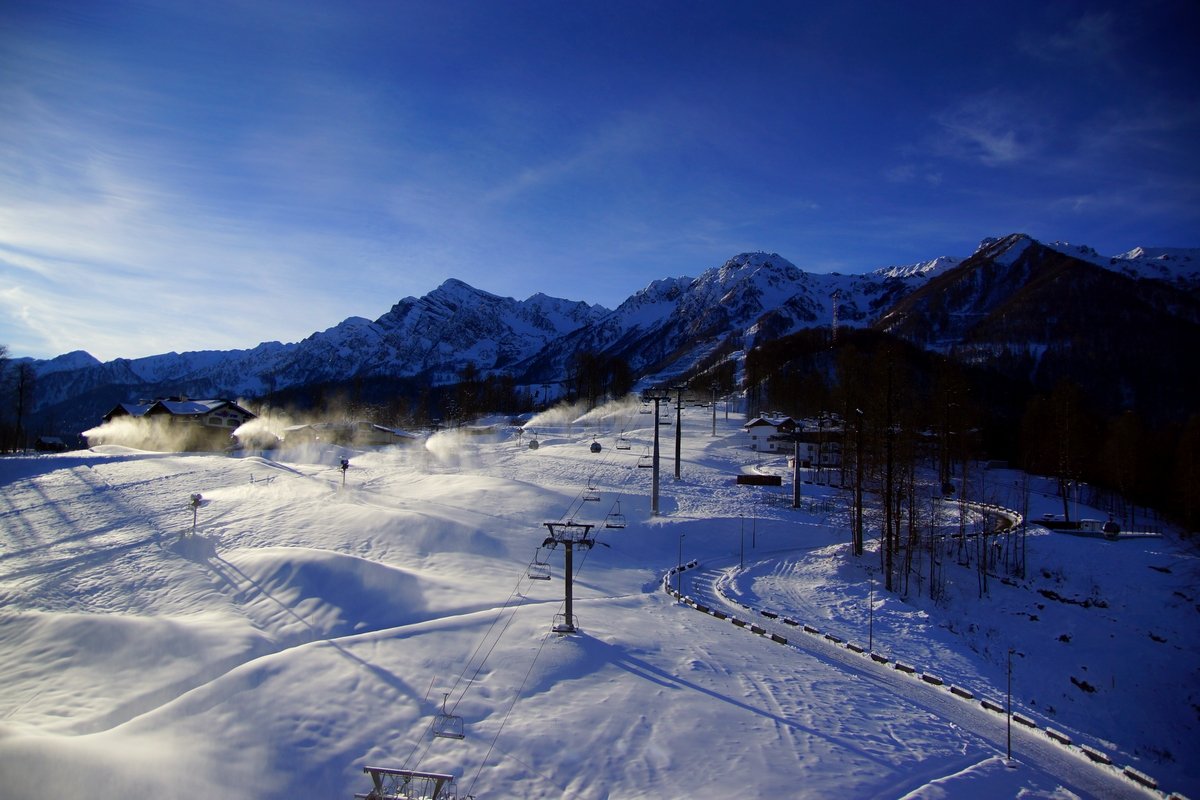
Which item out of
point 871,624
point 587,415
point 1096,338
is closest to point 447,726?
point 871,624

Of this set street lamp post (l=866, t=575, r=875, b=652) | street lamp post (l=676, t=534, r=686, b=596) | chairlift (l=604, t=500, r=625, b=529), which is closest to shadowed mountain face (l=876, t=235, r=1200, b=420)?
street lamp post (l=866, t=575, r=875, b=652)

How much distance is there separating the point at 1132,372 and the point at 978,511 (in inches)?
4764

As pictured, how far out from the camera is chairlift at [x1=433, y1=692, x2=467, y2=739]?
12.8 meters

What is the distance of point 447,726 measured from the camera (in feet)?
44.2

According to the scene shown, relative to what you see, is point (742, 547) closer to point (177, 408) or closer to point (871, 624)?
point (871, 624)

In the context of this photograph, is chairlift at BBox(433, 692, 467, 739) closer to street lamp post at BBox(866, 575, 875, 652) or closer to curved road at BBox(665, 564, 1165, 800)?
curved road at BBox(665, 564, 1165, 800)

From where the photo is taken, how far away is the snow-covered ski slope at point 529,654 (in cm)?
1240

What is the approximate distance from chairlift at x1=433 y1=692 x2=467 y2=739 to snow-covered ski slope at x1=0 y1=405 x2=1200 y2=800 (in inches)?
8.4

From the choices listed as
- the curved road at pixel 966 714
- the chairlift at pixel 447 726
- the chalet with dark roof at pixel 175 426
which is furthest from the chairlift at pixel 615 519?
the chalet with dark roof at pixel 175 426

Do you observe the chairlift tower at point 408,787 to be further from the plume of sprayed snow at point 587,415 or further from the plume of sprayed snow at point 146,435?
the plume of sprayed snow at point 146,435

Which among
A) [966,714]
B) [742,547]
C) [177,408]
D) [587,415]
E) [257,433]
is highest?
[177,408]

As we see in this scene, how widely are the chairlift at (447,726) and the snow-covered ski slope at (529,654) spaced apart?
21 centimetres

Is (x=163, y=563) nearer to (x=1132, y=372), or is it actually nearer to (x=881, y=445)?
(x=881, y=445)

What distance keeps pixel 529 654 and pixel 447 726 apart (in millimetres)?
3964
